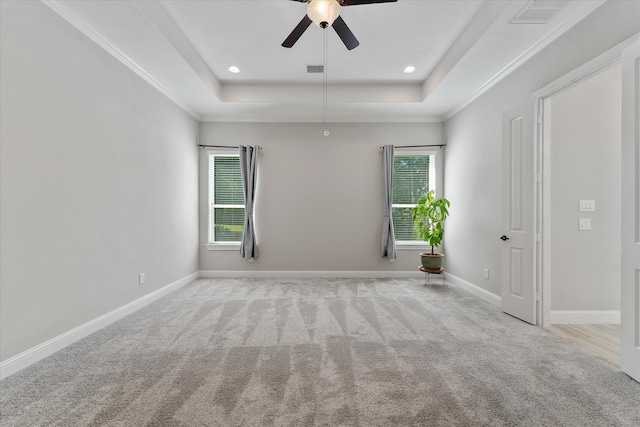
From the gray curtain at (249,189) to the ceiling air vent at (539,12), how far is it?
13.5 feet

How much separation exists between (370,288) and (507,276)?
6.22 feet

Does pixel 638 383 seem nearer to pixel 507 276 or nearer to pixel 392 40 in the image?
pixel 507 276

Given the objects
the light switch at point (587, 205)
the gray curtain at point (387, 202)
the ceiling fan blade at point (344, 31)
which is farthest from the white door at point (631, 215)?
the gray curtain at point (387, 202)

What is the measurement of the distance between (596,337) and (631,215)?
1441mm

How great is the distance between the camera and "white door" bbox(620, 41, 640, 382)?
216 cm

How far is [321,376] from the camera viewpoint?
7.03ft

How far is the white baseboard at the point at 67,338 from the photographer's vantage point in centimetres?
218

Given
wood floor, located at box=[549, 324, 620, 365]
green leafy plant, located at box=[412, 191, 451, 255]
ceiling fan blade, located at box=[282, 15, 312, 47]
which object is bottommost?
wood floor, located at box=[549, 324, 620, 365]

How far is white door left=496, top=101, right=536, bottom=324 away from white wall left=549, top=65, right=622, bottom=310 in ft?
0.94

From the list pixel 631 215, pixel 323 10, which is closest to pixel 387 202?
pixel 631 215

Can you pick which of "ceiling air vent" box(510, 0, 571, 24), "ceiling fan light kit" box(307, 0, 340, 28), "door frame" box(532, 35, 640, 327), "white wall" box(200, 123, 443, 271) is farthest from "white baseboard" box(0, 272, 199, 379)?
"ceiling air vent" box(510, 0, 571, 24)

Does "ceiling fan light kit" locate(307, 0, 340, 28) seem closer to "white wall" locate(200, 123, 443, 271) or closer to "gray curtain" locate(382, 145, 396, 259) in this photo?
"white wall" locate(200, 123, 443, 271)

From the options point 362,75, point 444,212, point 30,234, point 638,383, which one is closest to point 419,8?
point 362,75

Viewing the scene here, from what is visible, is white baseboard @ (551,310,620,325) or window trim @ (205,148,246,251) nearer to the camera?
white baseboard @ (551,310,620,325)
